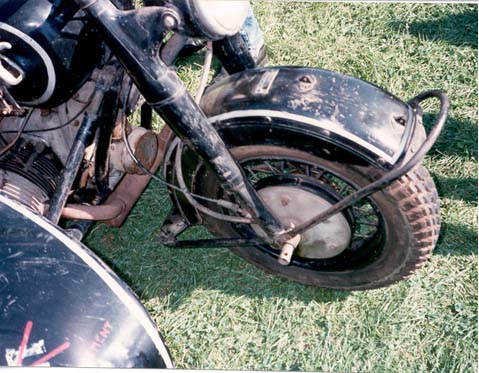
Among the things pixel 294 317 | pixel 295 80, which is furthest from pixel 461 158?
pixel 295 80

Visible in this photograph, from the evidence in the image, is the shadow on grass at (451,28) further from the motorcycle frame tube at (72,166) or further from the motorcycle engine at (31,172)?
the motorcycle engine at (31,172)

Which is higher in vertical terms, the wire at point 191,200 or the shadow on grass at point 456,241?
the wire at point 191,200

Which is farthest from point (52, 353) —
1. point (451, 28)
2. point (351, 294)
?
point (451, 28)

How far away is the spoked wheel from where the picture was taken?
5.39ft

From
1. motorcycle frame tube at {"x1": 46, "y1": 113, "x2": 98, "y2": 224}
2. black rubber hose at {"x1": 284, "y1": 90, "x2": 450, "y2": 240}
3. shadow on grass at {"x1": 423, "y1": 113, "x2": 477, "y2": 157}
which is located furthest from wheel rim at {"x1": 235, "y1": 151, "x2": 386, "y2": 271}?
shadow on grass at {"x1": 423, "y1": 113, "x2": 477, "y2": 157}

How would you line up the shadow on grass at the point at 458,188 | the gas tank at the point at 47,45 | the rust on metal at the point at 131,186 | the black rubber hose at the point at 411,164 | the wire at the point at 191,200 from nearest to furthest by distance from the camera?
the black rubber hose at the point at 411,164 < the gas tank at the point at 47,45 < the wire at the point at 191,200 < the rust on metal at the point at 131,186 < the shadow on grass at the point at 458,188

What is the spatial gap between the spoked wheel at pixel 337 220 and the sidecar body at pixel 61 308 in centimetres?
58

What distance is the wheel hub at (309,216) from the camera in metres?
1.81

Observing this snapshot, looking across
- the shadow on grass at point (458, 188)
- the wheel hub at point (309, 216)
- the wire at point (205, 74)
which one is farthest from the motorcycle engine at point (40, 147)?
the shadow on grass at point (458, 188)

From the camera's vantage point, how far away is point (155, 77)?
1.34m

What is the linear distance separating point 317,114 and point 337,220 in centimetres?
45

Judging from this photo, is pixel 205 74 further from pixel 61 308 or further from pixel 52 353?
pixel 52 353

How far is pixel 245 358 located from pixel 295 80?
1.17 metres

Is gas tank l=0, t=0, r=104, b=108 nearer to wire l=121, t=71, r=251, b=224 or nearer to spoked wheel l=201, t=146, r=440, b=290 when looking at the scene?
wire l=121, t=71, r=251, b=224
